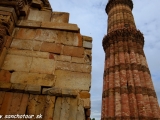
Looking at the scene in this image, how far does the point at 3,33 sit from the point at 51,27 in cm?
91

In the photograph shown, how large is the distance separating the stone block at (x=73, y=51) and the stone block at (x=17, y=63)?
66 centimetres

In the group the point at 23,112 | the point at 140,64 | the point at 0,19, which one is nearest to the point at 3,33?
the point at 0,19

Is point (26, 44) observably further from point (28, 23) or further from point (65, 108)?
point (65, 108)

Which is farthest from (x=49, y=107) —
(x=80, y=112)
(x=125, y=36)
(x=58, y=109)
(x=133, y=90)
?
(x=125, y=36)

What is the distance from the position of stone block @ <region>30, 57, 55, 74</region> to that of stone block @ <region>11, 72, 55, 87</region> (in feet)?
0.31

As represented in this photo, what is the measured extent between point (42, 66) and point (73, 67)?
1.77 ft

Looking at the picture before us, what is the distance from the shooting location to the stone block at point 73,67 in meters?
2.70

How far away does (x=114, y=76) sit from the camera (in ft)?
35.6

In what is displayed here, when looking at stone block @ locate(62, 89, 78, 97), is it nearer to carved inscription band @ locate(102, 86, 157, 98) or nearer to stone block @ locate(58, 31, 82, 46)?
stone block @ locate(58, 31, 82, 46)

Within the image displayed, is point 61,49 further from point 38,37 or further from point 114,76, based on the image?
point 114,76

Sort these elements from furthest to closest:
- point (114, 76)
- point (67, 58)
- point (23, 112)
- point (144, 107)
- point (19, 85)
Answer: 1. point (114, 76)
2. point (144, 107)
3. point (67, 58)
4. point (19, 85)
5. point (23, 112)

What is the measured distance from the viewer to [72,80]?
259cm

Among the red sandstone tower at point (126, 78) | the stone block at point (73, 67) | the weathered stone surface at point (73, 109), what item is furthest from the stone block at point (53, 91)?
the red sandstone tower at point (126, 78)

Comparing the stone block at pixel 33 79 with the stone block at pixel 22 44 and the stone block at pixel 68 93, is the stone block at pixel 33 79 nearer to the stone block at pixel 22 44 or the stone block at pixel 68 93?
the stone block at pixel 68 93
